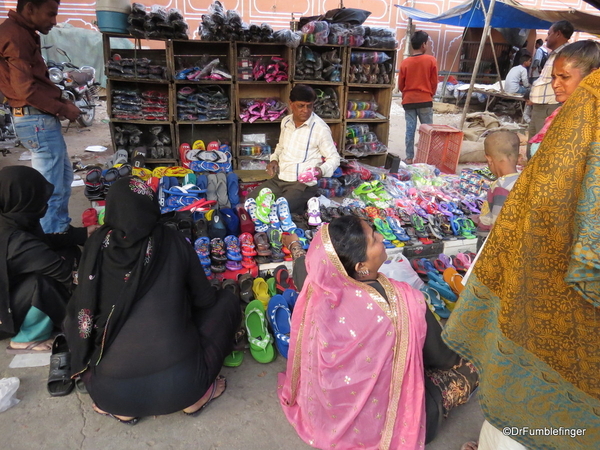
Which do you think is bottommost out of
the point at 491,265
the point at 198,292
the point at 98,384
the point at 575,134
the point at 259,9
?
the point at 98,384

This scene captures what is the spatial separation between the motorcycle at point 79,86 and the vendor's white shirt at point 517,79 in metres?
10.3

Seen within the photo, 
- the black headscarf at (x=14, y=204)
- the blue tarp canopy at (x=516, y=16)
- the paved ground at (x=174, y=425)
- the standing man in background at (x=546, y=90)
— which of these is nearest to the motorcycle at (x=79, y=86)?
the black headscarf at (x=14, y=204)

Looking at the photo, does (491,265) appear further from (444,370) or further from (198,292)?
(198,292)

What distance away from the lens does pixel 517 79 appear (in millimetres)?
10758

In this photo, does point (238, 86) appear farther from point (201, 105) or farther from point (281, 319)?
point (281, 319)

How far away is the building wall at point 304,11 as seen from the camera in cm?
1320

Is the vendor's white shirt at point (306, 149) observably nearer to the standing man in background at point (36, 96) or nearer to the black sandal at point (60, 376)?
the standing man in background at point (36, 96)

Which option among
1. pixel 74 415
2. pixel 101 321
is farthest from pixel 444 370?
pixel 74 415

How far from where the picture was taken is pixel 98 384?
196 centimetres

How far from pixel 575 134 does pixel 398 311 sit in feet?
3.00

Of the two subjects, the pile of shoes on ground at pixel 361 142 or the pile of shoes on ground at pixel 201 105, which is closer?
the pile of shoes on ground at pixel 201 105

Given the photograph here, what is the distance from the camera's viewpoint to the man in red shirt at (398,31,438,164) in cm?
651

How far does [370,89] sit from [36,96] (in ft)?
14.6

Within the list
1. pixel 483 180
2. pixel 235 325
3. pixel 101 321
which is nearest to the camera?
pixel 101 321
